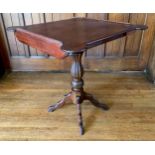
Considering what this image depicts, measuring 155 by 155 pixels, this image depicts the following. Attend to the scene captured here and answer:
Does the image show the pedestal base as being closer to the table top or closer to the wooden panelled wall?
the table top

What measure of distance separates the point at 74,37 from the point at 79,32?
0.38 ft

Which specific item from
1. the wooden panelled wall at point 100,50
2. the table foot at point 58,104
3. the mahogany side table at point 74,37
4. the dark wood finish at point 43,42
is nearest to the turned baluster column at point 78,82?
the mahogany side table at point 74,37

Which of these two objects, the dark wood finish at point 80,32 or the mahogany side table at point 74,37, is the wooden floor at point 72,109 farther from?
the dark wood finish at point 80,32

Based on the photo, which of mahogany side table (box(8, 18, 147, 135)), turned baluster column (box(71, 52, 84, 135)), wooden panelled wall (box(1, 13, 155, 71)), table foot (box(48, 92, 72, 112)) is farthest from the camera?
wooden panelled wall (box(1, 13, 155, 71))

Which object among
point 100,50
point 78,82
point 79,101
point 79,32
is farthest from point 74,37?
point 100,50

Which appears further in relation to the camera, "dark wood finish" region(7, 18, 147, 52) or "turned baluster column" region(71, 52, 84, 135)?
"turned baluster column" region(71, 52, 84, 135)

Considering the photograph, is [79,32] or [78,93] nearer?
[79,32]

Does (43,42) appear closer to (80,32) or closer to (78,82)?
(80,32)

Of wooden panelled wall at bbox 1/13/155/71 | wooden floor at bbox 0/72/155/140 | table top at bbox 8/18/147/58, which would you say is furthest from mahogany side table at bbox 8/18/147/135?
wooden panelled wall at bbox 1/13/155/71

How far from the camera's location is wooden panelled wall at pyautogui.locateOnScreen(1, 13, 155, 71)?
1.92 meters

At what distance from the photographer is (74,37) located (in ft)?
3.82
